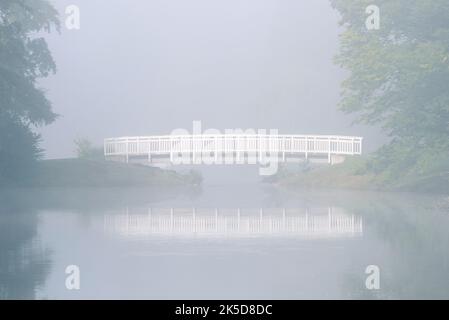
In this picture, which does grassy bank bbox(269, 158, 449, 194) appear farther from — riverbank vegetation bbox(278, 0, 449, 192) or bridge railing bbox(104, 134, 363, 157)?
bridge railing bbox(104, 134, 363, 157)

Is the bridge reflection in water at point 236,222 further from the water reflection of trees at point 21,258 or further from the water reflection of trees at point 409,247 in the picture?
the water reflection of trees at point 21,258

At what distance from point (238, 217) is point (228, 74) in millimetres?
23706

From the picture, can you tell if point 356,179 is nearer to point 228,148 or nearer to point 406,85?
point 406,85

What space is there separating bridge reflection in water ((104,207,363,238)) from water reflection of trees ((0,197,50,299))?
4.74 ft

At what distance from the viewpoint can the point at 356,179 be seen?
89.3 ft

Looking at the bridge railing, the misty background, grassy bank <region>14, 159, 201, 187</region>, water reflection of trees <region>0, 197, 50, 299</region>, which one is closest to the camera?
water reflection of trees <region>0, 197, 50, 299</region>

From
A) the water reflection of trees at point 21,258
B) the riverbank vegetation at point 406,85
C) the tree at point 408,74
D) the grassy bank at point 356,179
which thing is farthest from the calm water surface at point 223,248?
the tree at point 408,74

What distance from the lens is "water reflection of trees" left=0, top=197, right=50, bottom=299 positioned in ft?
27.9

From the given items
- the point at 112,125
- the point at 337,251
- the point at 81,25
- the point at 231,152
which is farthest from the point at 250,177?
the point at 337,251

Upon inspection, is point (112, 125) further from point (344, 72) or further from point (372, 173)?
point (372, 173)

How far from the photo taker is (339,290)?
27.8ft

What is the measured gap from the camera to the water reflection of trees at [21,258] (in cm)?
850

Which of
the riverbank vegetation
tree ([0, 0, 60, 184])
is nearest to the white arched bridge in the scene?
the riverbank vegetation

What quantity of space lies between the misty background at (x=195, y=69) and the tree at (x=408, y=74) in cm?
1017
